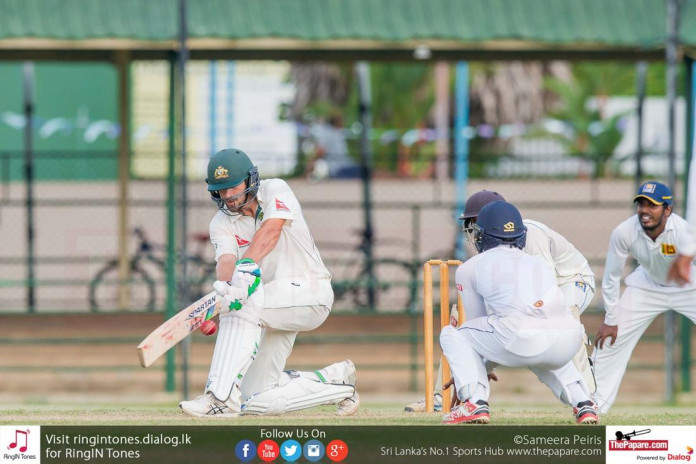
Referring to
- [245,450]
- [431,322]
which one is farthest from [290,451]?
[431,322]

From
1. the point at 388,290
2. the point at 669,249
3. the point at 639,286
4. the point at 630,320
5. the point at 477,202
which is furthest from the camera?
the point at 388,290

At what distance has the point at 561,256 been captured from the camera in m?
8.89

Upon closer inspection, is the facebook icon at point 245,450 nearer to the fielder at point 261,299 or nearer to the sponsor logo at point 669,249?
the fielder at point 261,299

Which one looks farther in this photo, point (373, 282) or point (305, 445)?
point (373, 282)

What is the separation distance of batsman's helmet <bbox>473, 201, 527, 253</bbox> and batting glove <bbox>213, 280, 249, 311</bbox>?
1396mm

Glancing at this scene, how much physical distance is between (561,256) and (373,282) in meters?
6.06

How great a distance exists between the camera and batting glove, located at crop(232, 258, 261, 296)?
26.0 ft

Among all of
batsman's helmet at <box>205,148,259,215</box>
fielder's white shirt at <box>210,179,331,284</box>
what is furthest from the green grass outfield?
batsman's helmet at <box>205,148,259,215</box>

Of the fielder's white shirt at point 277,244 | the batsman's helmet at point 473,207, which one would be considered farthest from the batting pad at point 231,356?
the batsman's helmet at point 473,207

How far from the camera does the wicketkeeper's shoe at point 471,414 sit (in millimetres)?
7488

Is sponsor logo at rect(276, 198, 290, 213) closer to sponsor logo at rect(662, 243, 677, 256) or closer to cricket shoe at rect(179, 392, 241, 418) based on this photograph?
cricket shoe at rect(179, 392, 241, 418)

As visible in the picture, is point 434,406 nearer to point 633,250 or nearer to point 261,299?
point 261,299

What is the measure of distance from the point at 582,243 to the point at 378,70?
406 inches

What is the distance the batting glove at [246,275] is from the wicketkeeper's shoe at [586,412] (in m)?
1.95
